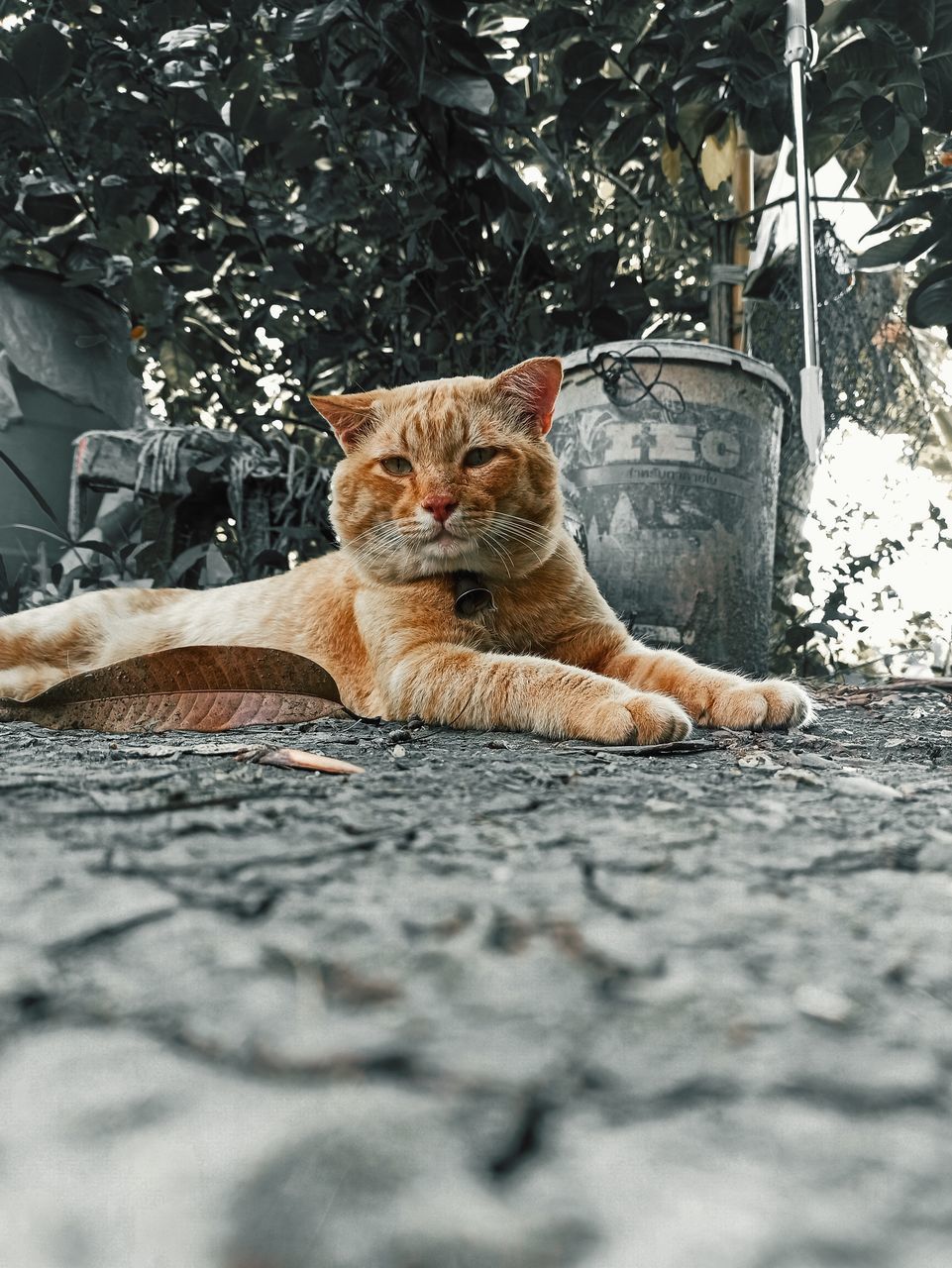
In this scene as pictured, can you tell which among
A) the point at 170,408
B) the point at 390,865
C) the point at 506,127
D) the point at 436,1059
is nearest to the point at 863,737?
the point at 390,865

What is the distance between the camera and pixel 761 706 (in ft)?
5.98

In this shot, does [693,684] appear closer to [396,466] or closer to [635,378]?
[396,466]

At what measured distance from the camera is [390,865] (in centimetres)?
70

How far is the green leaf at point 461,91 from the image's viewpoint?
2871mm

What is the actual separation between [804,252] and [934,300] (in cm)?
72

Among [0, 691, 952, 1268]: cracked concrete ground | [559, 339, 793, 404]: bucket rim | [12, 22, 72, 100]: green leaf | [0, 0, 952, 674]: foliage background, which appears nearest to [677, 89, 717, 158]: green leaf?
Answer: [0, 0, 952, 674]: foliage background

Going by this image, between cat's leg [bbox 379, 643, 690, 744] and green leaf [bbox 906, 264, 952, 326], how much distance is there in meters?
→ 2.15

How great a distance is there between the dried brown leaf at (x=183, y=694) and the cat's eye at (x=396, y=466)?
0.66 metres

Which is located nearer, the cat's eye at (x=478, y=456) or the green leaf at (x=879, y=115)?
the cat's eye at (x=478, y=456)

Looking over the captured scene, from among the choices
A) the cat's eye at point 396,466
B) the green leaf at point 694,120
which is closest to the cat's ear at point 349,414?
the cat's eye at point 396,466

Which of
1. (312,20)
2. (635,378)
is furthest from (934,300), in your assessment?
(312,20)

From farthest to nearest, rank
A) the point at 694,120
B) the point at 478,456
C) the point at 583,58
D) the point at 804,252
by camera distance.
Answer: the point at 694,120
the point at 583,58
the point at 804,252
the point at 478,456

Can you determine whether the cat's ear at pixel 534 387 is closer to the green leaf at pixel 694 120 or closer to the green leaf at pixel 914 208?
the green leaf at pixel 914 208

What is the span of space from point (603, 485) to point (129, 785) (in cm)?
256
